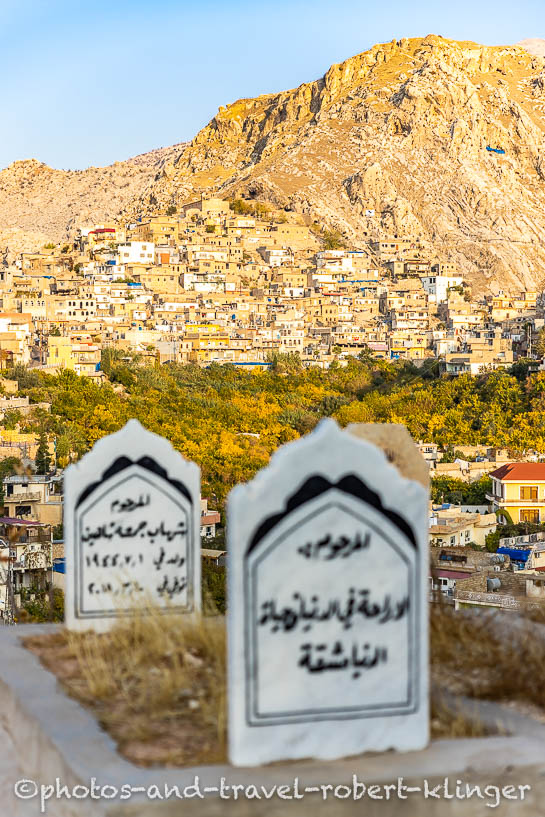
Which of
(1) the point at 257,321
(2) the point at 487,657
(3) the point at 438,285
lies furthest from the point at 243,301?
(2) the point at 487,657

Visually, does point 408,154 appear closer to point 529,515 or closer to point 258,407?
point 258,407

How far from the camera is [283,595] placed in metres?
3.05

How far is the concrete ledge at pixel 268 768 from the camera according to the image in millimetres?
2850

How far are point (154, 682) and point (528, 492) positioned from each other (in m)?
24.0

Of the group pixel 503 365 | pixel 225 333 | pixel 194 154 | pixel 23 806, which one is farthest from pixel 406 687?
pixel 194 154

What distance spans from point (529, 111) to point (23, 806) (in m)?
101

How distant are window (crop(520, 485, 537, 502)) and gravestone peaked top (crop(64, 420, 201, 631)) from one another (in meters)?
23.0

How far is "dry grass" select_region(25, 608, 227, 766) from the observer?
3213 millimetres

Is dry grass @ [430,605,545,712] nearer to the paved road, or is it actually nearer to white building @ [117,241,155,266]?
the paved road

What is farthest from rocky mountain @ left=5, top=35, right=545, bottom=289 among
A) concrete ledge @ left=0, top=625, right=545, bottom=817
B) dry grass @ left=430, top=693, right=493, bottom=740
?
concrete ledge @ left=0, top=625, right=545, bottom=817

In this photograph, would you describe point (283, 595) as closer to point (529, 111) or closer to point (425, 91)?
point (425, 91)

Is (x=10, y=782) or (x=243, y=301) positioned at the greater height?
(x=243, y=301)

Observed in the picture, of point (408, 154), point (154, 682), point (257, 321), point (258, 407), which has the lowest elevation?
point (154, 682)

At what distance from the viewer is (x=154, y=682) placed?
371 centimetres
